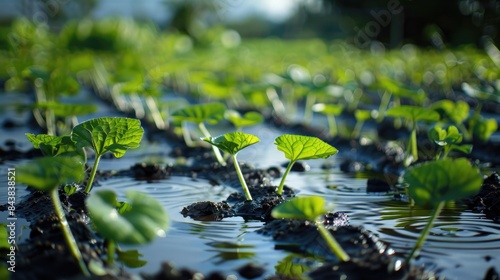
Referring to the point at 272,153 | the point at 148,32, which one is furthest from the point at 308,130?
the point at 148,32

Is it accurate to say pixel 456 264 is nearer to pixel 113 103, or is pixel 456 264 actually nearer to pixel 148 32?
pixel 113 103

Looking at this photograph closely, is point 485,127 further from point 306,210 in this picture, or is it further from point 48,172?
point 48,172

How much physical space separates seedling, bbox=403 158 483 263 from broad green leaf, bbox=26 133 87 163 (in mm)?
970

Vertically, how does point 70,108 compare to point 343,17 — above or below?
below

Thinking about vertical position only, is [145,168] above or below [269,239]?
above

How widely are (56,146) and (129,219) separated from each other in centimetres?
79

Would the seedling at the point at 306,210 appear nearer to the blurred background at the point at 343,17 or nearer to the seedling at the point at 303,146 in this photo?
the seedling at the point at 303,146

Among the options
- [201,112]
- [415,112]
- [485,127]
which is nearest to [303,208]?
[201,112]

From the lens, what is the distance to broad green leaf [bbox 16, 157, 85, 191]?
1217 millimetres

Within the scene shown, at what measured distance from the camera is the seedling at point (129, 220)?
1.18 meters

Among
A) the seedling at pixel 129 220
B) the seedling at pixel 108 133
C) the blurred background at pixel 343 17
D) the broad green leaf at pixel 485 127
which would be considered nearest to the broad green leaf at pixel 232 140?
the seedling at pixel 108 133

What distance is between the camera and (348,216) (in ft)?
6.66

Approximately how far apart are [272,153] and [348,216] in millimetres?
1429

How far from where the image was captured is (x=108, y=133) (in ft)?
5.93
